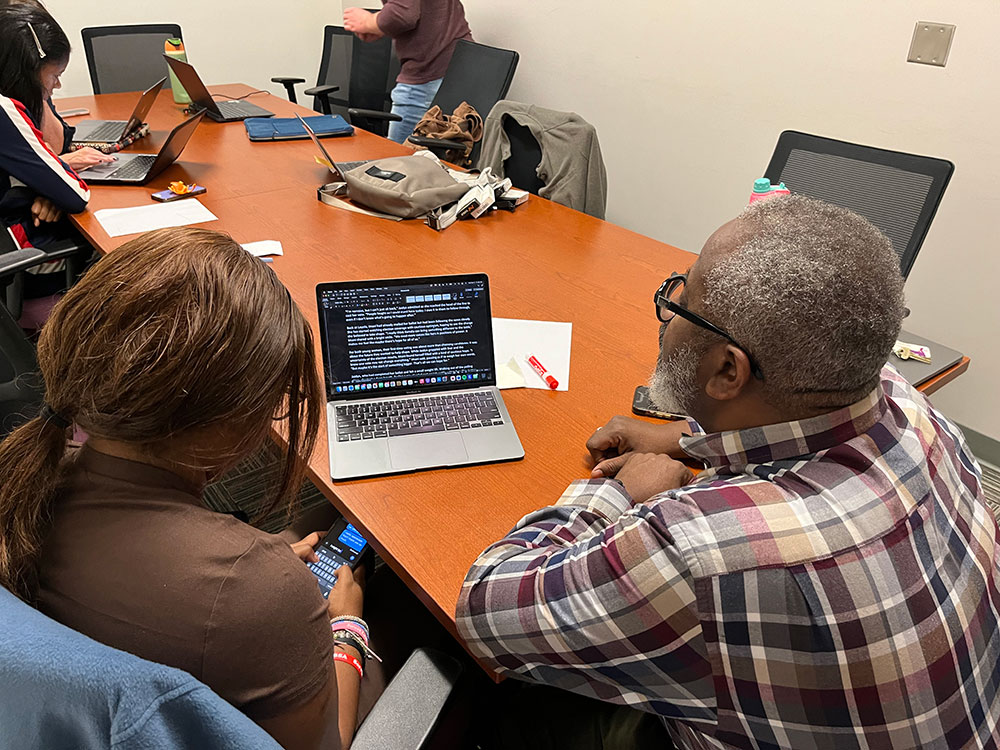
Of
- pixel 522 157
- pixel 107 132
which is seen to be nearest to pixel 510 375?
pixel 522 157

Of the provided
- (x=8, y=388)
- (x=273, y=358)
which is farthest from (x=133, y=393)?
(x=8, y=388)

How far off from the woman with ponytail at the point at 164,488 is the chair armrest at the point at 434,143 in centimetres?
216

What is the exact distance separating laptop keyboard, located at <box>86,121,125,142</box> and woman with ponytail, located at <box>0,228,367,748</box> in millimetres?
2468

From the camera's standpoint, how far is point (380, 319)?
1.27 m

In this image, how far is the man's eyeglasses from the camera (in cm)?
87

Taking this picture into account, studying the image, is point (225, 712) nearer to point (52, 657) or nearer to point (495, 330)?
point (52, 657)

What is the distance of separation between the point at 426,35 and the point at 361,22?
0.32 meters

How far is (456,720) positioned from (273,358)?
0.54 metres

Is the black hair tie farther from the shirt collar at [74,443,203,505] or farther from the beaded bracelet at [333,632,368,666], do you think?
the beaded bracelet at [333,632,368,666]

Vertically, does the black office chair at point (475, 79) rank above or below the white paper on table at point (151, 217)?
above

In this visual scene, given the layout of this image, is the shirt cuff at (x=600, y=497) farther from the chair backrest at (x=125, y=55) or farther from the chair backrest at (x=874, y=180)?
the chair backrest at (x=125, y=55)

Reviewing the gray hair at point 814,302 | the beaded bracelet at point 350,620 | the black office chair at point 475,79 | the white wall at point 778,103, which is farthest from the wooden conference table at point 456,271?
the white wall at point 778,103

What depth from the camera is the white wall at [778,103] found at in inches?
92.5

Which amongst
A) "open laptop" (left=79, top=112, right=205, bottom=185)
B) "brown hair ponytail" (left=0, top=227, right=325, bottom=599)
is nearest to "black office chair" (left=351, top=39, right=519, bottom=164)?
"open laptop" (left=79, top=112, right=205, bottom=185)
